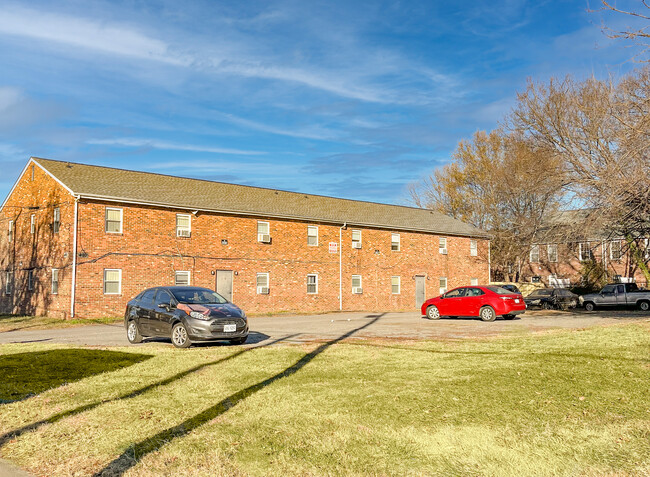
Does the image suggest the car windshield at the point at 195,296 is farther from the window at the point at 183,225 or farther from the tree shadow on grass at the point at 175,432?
the window at the point at 183,225

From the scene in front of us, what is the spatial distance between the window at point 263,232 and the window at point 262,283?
193 cm

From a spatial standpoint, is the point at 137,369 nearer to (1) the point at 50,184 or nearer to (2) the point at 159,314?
(2) the point at 159,314

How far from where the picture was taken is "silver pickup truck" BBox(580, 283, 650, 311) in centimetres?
3189

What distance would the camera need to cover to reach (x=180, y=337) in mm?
13930

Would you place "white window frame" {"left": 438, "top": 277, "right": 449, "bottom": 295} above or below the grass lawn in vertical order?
above

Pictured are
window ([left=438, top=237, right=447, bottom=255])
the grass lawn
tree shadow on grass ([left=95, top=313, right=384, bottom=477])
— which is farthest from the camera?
window ([left=438, top=237, right=447, bottom=255])

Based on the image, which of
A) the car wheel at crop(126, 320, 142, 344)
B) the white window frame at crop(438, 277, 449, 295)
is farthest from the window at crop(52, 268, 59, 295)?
the white window frame at crop(438, 277, 449, 295)

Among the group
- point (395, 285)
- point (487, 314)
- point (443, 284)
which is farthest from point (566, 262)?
point (487, 314)

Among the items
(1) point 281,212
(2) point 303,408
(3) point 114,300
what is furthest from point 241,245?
(2) point 303,408

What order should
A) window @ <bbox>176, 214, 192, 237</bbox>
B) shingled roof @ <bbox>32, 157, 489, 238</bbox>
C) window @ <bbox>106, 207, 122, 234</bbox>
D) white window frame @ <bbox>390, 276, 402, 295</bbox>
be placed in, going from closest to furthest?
window @ <bbox>106, 207, 122, 234</bbox>, shingled roof @ <bbox>32, 157, 489, 238</bbox>, window @ <bbox>176, 214, 192, 237</bbox>, white window frame @ <bbox>390, 276, 402, 295</bbox>

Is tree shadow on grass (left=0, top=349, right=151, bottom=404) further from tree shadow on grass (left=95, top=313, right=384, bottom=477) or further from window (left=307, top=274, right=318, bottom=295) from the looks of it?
window (left=307, top=274, right=318, bottom=295)

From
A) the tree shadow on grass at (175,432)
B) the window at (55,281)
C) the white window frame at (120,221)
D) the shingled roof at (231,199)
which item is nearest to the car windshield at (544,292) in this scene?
the shingled roof at (231,199)

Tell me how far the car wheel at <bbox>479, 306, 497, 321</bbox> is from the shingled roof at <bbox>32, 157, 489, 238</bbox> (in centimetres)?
1358

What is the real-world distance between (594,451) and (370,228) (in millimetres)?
32386
